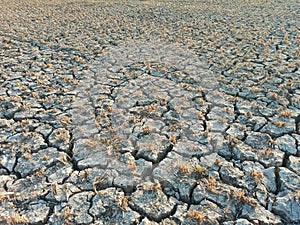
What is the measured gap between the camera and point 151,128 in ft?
11.9

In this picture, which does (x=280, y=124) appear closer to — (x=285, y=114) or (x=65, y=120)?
(x=285, y=114)

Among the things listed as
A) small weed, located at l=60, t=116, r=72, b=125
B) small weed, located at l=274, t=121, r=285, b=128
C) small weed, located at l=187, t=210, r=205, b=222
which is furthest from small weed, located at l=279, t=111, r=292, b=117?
small weed, located at l=60, t=116, r=72, b=125

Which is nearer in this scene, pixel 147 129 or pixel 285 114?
pixel 147 129

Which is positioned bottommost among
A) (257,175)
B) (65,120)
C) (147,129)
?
(65,120)

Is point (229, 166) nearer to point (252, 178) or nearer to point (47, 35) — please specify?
point (252, 178)

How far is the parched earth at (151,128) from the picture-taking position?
2559 mm

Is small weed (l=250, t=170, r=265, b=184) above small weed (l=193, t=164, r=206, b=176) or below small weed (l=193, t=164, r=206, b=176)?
above

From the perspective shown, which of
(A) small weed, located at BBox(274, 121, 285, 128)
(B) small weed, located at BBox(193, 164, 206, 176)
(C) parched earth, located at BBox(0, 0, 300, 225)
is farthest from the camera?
(A) small weed, located at BBox(274, 121, 285, 128)

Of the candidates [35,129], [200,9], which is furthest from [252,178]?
[200,9]

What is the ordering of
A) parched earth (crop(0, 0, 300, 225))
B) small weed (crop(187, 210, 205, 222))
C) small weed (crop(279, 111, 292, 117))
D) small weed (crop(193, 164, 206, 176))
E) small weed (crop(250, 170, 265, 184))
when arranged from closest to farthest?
small weed (crop(187, 210, 205, 222)) < parched earth (crop(0, 0, 300, 225)) < small weed (crop(250, 170, 265, 184)) < small weed (crop(193, 164, 206, 176)) < small weed (crop(279, 111, 292, 117))

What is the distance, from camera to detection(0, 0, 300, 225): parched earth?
2.56 metres

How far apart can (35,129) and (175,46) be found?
4022 millimetres

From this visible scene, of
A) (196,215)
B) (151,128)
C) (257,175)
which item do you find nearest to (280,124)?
(257,175)

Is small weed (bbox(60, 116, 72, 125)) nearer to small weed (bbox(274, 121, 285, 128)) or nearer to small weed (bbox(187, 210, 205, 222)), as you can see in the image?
small weed (bbox(187, 210, 205, 222))
